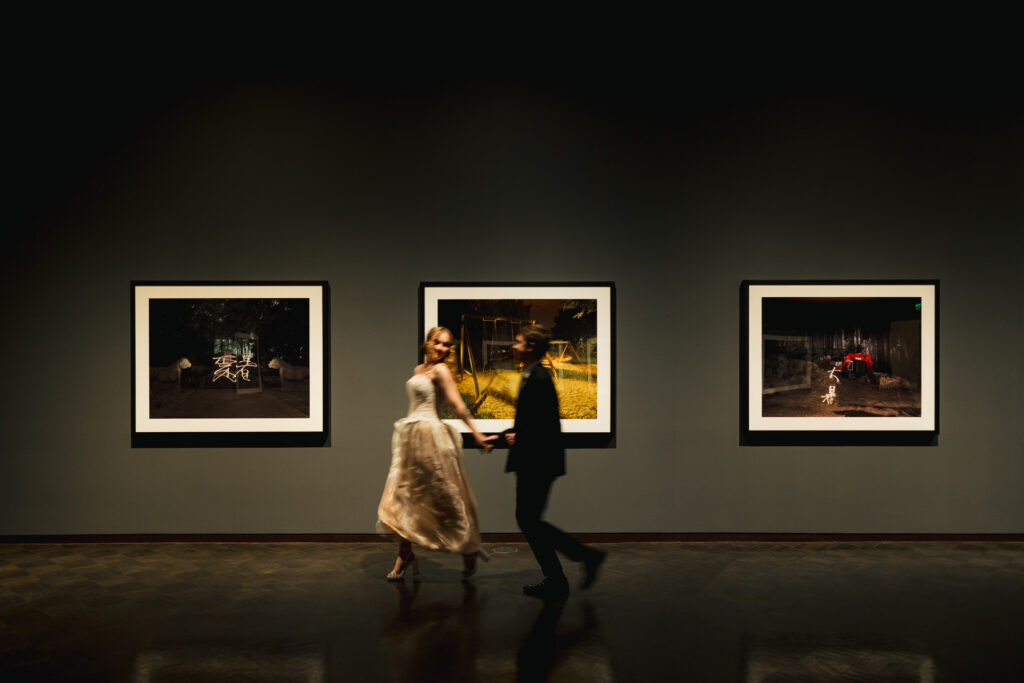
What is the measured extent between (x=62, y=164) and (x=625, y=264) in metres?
4.38

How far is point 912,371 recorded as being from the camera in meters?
4.96

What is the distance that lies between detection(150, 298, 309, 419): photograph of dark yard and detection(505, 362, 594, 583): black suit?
203 cm

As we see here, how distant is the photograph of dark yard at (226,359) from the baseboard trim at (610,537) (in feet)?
3.04

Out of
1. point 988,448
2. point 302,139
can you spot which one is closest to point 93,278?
point 302,139

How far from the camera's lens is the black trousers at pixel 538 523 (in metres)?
3.75

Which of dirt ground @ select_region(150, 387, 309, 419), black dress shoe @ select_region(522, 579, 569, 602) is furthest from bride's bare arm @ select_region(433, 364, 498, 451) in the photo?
dirt ground @ select_region(150, 387, 309, 419)

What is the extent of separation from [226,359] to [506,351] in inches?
83.6

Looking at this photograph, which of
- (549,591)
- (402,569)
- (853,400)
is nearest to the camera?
(549,591)

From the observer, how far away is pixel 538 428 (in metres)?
3.71

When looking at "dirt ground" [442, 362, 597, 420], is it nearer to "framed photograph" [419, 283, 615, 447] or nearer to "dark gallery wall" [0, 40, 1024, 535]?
"framed photograph" [419, 283, 615, 447]

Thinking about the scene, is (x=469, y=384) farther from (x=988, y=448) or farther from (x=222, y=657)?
(x=988, y=448)

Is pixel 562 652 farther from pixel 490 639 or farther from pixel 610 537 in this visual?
pixel 610 537

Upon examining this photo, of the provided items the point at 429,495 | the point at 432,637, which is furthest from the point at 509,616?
the point at 429,495

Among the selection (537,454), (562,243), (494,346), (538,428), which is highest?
(562,243)
